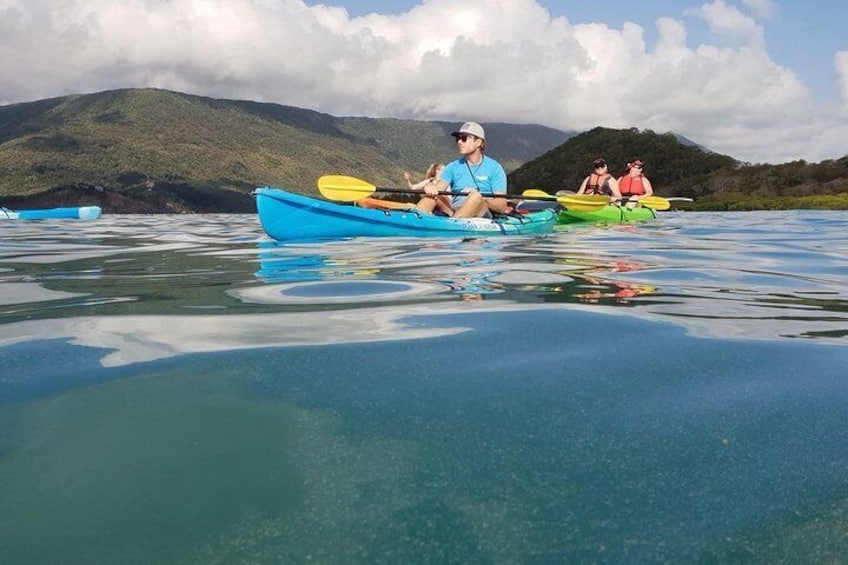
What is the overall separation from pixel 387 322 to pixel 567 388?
1316 mm

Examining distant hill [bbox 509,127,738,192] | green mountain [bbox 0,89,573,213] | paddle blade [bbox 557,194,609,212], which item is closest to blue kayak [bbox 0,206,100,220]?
paddle blade [bbox 557,194,609,212]

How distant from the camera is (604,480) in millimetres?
1571

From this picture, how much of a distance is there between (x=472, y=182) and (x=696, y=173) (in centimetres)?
8098

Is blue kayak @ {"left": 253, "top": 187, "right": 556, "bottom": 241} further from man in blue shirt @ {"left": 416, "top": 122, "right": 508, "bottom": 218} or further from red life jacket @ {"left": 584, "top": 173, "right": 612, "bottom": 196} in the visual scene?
red life jacket @ {"left": 584, "top": 173, "right": 612, "bottom": 196}

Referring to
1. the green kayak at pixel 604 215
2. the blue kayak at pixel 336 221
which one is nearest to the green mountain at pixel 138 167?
the green kayak at pixel 604 215

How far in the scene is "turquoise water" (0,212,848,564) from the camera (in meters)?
1.35

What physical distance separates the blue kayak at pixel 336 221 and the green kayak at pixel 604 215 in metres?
5.68

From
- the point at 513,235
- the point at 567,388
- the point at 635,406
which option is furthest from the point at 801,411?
the point at 513,235

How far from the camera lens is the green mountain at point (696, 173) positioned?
6009 cm

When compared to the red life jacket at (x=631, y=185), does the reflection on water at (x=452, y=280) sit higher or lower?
lower

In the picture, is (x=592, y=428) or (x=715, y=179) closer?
(x=592, y=428)

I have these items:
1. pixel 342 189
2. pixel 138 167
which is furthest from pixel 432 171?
pixel 138 167

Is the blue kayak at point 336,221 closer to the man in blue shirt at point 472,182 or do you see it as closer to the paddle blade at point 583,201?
the man in blue shirt at point 472,182

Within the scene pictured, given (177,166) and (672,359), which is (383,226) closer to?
(672,359)
